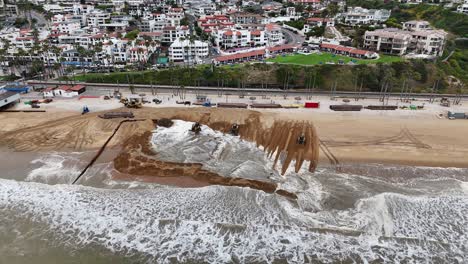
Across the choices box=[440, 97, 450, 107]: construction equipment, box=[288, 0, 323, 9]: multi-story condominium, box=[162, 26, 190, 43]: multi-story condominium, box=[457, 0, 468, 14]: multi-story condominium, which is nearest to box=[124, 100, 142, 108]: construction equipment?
box=[162, 26, 190, 43]: multi-story condominium

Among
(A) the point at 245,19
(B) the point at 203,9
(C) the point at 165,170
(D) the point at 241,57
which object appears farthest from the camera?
(B) the point at 203,9

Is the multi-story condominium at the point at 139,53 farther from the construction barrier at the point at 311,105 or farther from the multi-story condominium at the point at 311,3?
the multi-story condominium at the point at 311,3

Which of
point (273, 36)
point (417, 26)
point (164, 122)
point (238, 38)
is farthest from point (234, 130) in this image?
point (417, 26)

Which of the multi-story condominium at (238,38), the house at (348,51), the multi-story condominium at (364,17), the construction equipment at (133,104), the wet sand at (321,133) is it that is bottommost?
the wet sand at (321,133)

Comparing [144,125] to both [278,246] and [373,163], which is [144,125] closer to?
[278,246]

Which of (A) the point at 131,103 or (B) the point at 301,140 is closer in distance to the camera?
(B) the point at 301,140

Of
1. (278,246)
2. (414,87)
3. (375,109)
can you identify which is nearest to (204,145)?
(278,246)

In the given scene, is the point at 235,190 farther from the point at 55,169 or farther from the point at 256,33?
the point at 256,33

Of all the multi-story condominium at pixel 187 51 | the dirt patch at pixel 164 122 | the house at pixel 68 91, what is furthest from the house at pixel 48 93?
the multi-story condominium at pixel 187 51
